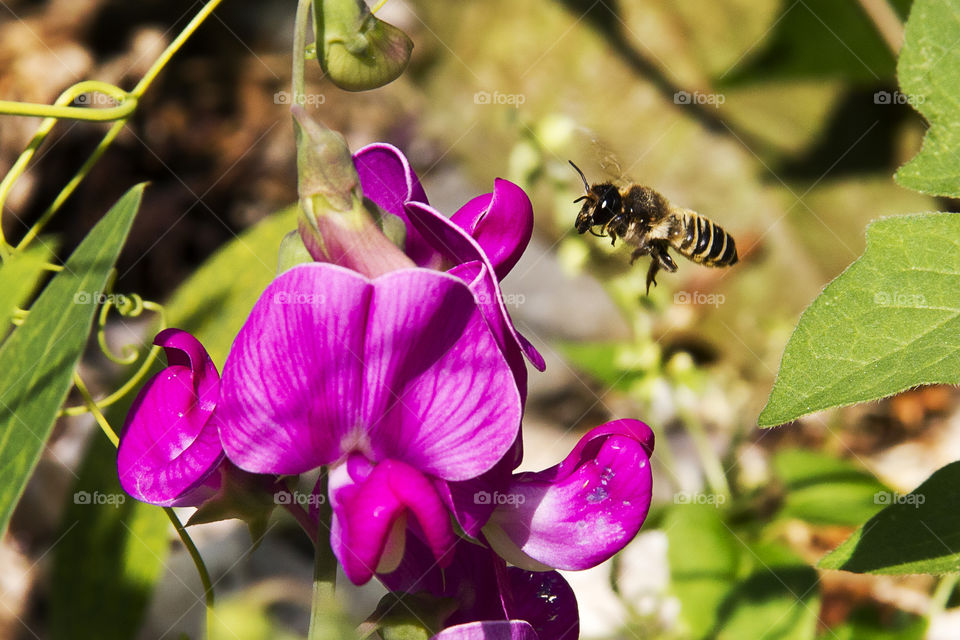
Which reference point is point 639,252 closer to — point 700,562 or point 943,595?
point 700,562

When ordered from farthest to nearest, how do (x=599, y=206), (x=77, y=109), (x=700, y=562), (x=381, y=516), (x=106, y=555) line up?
1. (x=700, y=562)
2. (x=106, y=555)
3. (x=599, y=206)
4. (x=77, y=109)
5. (x=381, y=516)

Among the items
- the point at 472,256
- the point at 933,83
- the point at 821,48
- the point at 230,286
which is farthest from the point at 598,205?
the point at 821,48

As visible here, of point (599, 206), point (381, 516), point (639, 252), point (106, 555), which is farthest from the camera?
point (106, 555)

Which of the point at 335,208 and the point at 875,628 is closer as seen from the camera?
the point at 335,208

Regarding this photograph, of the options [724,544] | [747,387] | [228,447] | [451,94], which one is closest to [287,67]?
[451,94]

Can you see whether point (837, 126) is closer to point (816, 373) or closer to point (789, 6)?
point (789, 6)

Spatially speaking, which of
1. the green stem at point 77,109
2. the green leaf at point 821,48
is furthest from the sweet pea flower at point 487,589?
the green leaf at point 821,48

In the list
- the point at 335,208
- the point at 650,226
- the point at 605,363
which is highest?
the point at 335,208
